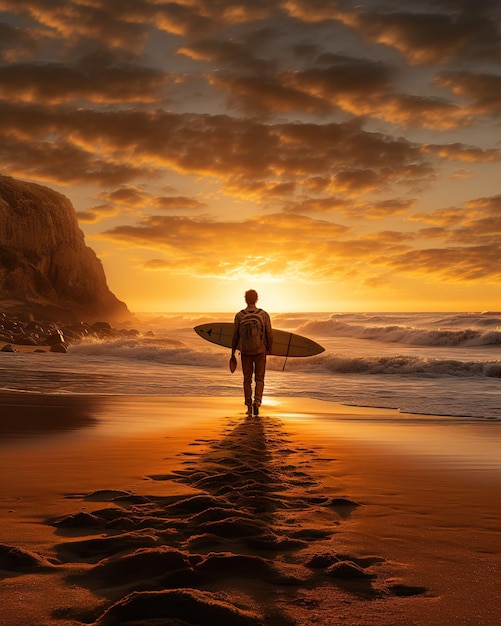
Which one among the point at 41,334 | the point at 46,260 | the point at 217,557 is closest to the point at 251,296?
the point at 217,557

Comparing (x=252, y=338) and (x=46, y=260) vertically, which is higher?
(x=46, y=260)

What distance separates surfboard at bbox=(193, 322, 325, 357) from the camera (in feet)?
58.3

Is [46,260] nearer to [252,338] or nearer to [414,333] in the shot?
[414,333]

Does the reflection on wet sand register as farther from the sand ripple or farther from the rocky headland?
the rocky headland

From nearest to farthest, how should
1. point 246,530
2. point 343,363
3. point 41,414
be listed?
point 246,530
point 41,414
point 343,363

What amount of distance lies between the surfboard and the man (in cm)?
681

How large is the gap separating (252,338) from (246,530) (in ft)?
24.2

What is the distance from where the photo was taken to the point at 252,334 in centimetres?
1044

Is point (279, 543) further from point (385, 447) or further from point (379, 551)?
point (385, 447)

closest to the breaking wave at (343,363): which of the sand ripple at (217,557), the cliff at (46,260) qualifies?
the sand ripple at (217,557)

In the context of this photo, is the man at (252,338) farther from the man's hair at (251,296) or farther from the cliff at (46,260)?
the cliff at (46,260)

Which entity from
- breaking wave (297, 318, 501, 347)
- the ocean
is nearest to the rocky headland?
the ocean

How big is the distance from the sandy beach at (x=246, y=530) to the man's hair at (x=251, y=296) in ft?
13.7

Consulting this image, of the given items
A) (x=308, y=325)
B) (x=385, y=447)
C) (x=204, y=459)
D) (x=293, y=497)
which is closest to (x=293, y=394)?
(x=385, y=447)
